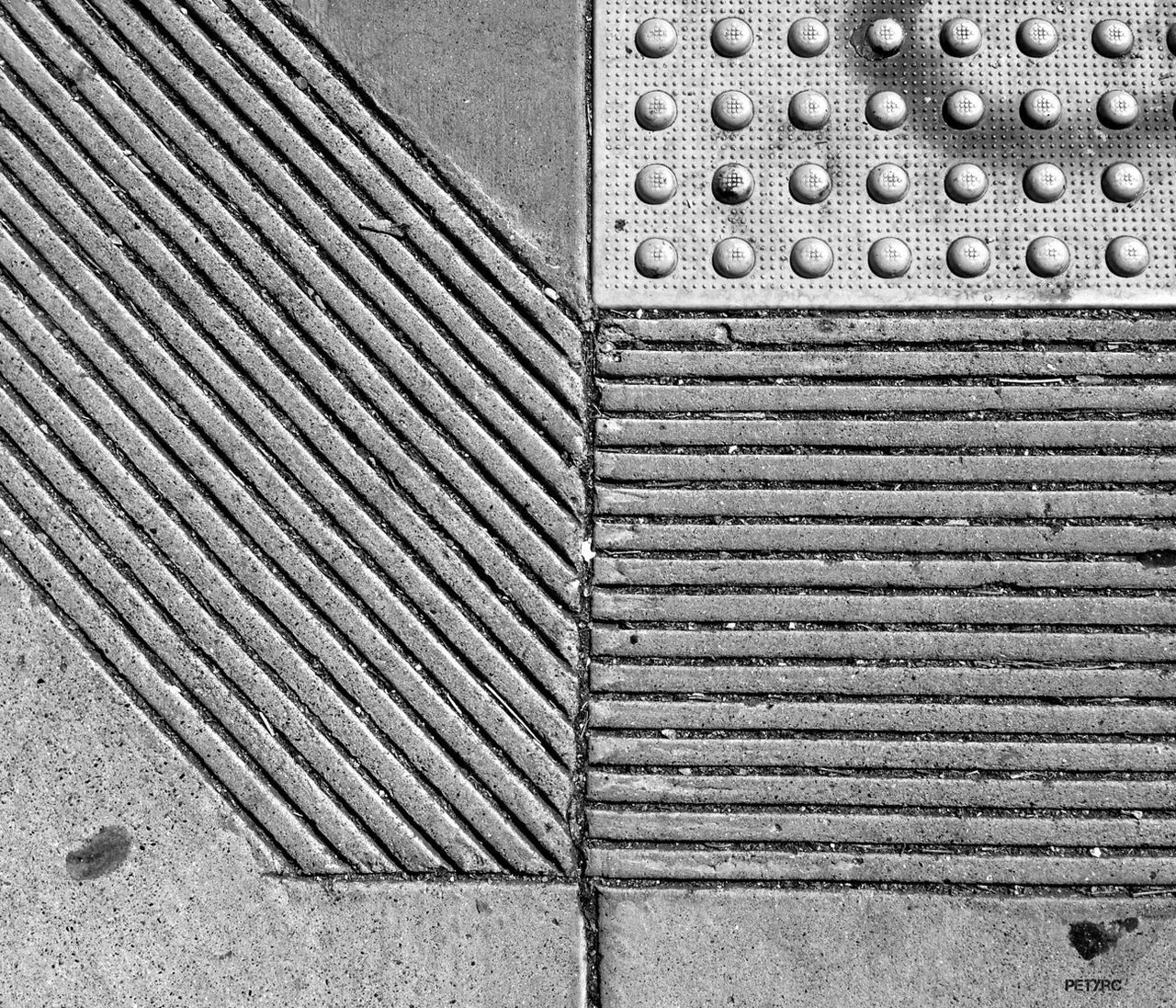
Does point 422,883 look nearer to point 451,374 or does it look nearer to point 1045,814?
point 451,374

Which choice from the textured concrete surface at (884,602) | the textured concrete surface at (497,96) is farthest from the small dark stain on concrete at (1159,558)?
the textured concrete surface at (497,96)

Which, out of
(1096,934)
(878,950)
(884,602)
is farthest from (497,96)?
(1096,934)

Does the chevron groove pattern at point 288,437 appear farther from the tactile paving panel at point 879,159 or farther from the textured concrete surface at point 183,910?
the tactile paving panel at point 879,159

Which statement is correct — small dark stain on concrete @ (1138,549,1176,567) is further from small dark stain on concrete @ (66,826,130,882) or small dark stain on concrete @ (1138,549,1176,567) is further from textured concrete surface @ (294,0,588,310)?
small dark stain on concrete @ (66,826,130,882)

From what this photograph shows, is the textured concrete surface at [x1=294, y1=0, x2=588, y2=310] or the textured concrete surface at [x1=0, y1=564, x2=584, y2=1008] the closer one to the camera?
the textured concrete surface at [x1=0, y1=564, x2=584, y2=1008]

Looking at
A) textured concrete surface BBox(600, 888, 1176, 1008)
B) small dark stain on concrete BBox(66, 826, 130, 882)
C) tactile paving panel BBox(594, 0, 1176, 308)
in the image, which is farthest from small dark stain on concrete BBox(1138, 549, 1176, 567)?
small dark stain on concrete BBox(66, 826, 130, 882)

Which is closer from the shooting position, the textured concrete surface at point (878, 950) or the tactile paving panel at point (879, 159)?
the textured concrete surface at point (878, 950)
